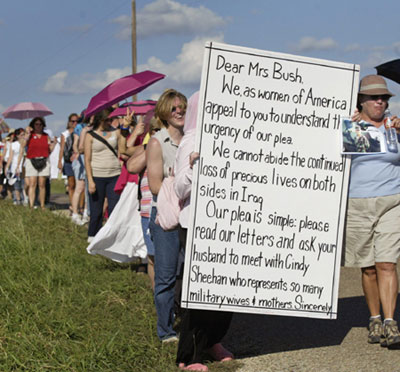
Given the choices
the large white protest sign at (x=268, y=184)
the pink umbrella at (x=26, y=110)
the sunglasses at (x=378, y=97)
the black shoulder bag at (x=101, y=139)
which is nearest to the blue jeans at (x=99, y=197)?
the black shoulder bag at (x=101, y=139)

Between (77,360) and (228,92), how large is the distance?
76.3 inches

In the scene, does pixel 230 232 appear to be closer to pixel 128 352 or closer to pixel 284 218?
pixel 284 218

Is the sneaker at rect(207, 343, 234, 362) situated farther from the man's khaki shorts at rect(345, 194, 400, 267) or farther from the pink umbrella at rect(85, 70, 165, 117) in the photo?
the pink umbrella at rect(85, 70, 165, 117)

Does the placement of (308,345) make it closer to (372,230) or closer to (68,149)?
(372,230)

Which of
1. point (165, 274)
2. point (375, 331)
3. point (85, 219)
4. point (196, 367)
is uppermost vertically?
point (165, 274)

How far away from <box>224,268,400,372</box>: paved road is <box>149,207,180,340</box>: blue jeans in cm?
54

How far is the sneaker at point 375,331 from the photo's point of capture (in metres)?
5.45

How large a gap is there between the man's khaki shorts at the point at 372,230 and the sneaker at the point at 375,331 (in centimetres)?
43

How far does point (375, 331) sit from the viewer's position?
216 inches

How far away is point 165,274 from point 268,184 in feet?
3.37

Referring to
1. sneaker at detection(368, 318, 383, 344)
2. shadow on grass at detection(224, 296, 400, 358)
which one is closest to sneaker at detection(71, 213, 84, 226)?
shadow on grass at detection(224, 296, 400, 358)

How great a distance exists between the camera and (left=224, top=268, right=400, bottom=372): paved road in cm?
491

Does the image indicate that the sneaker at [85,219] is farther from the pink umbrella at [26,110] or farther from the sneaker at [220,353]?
the sneaker at [220,353]

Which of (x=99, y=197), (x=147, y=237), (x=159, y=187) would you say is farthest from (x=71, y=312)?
(x=99, y=197)
